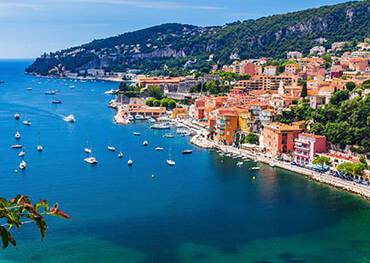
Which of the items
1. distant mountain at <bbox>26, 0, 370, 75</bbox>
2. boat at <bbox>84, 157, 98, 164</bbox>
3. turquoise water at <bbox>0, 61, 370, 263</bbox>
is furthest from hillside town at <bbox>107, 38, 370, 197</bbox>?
distant mountain at <bbox>26, 0, 370, 75</bbox>

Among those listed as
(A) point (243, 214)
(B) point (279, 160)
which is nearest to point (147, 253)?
(A) point (243, 214)

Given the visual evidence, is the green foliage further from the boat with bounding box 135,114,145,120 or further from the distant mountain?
the distant mountain

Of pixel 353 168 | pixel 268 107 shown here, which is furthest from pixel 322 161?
pixel 268 107

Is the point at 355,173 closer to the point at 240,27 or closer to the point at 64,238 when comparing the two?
the point at 64,238

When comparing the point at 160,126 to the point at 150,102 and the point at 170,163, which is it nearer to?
the point at 150,102

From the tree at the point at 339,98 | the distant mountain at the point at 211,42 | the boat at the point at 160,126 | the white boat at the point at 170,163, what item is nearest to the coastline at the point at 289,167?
the boat at the point at 160,126

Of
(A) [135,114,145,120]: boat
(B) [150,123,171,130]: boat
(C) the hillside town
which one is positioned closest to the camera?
(C) the hillside town

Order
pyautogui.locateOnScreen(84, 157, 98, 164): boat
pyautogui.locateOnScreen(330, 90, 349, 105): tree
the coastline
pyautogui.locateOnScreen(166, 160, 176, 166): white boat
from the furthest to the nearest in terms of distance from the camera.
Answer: pyautogui.locateOnScreen(330, 90, 349, 105): tree
pyautogui.locateOnScreen(84, 157, 98, 164): boat
pyautogui.locateOnScreen(166, 160, 176, 166): white boat
the coastline
